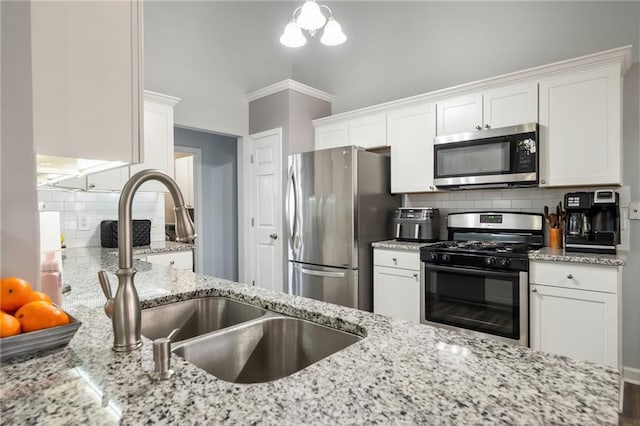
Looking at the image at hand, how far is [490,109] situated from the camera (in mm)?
2729

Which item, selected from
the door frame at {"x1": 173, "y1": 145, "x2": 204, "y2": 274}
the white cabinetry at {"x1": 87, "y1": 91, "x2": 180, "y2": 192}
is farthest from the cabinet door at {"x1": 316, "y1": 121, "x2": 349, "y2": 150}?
the door frame at {"x1": 173, "y1": 145, "x2": 204, "y2": 274}

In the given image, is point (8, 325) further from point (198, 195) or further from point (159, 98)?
point (198, 195)

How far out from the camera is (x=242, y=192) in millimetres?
4309

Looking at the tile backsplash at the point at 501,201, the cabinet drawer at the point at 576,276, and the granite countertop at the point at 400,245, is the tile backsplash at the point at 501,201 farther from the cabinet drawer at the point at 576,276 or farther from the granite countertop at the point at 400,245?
the cabinet drawer at the point at 576,276

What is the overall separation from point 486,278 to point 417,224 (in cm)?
84

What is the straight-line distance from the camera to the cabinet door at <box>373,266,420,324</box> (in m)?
2.81

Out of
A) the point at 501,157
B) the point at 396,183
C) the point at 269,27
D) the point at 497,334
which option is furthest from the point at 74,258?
the point at 269,27

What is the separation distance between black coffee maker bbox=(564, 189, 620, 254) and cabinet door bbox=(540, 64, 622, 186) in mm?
148

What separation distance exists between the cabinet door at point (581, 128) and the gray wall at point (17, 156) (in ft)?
9.23

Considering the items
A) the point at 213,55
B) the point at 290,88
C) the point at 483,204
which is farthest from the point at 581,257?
the point at 213,55

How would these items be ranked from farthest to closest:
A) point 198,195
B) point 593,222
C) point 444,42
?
point 198,195, point 444,42, point 593,222

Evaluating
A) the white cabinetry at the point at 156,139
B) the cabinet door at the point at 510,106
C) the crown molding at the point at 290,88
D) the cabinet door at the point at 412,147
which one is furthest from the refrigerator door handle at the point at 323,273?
the crown molding at the point at 290,88

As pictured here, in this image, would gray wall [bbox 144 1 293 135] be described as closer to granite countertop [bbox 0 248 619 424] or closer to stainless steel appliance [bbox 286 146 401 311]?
stainless steel appliance [bbox 286 146 401 311]

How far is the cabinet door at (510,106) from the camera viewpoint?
2535 millimetres
